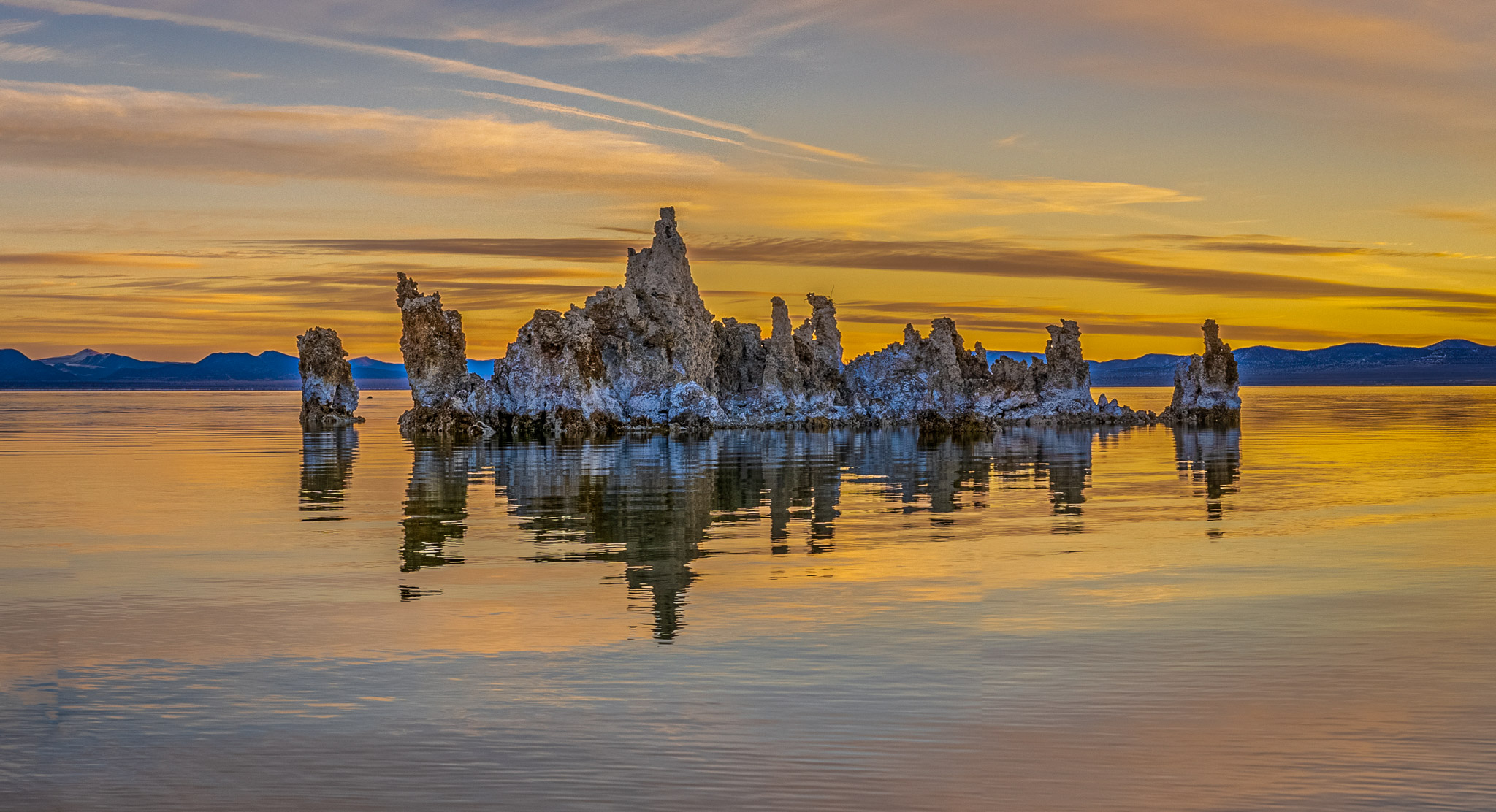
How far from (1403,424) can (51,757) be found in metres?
103

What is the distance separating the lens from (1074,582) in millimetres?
21062

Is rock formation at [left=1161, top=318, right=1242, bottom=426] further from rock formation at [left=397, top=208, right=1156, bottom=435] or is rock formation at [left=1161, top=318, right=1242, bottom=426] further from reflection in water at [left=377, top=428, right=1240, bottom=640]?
reflection in water at [left=377, top=428, right=1240, bottom=640]

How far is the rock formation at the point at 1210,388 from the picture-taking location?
370 feet

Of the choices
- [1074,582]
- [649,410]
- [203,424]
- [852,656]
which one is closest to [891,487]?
[1074,582]

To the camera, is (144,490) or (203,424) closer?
(144,490)

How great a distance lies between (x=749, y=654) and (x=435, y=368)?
265 ft

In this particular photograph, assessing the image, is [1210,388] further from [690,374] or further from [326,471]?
[326,471]

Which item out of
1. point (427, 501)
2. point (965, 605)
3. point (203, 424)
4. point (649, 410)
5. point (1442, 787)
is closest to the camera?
point (1442, 787)

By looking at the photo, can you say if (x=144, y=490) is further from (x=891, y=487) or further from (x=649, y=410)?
(x=649, y=410)

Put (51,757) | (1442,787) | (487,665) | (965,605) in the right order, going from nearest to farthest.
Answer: (1442,787) → (51,757) → (487,665) → (965,605)

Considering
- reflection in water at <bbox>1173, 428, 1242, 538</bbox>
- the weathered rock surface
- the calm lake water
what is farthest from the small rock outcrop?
the calm lake water

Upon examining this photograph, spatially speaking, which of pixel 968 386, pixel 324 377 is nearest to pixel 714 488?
pixel 324 377

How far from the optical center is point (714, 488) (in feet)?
138

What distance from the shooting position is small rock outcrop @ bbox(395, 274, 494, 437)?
3484 inches
